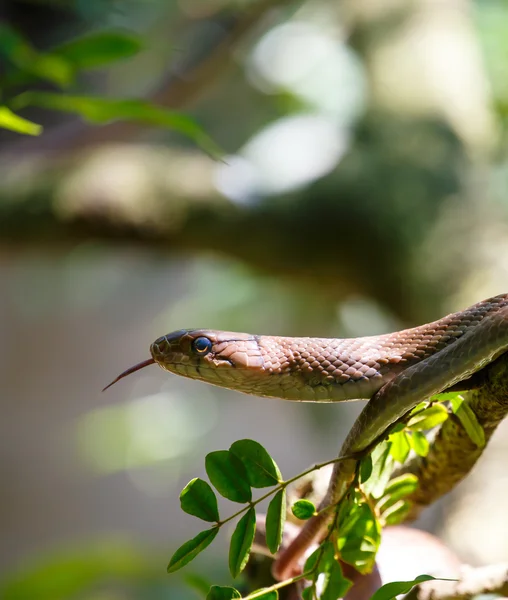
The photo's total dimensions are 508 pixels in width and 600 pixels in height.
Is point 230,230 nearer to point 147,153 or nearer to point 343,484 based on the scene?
point 147,153

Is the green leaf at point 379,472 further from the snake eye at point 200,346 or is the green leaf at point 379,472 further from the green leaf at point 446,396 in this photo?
the snake eye at point 200,346

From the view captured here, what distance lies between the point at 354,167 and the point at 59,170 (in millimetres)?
1093

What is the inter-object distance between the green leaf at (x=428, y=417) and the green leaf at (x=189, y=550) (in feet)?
0.67

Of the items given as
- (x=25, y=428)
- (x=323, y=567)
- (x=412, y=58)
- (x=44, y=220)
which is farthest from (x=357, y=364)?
(x=25, y=428)

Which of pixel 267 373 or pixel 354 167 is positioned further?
pixel 354 167

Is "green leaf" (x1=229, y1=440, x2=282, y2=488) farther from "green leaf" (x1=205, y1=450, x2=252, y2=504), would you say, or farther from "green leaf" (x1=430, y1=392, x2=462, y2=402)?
"green leaf" (x1=430, y1=392, x2=462, y2=402)

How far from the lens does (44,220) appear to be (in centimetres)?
278

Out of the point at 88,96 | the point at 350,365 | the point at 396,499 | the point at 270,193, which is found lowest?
the point at 270,193

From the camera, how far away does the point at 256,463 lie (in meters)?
0.62

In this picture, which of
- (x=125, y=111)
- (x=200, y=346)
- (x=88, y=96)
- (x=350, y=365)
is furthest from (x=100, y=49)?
(x=350, y=365)

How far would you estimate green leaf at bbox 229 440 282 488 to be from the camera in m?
0.61

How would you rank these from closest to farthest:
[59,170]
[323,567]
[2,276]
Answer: [323,567]
[59,170]
[2,276]

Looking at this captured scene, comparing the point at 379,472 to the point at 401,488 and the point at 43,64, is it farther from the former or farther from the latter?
the point at 43,64

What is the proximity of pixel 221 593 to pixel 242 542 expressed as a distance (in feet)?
0.15
